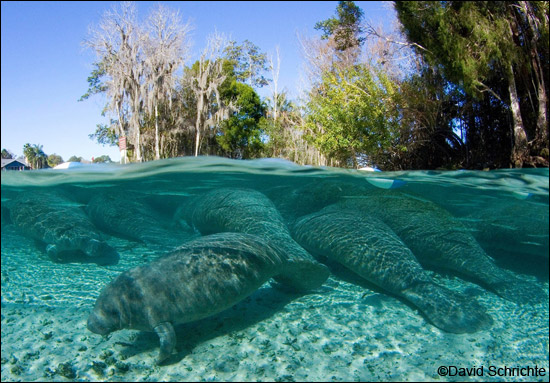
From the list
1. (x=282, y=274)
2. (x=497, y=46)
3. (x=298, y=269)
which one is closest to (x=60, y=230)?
(x=282, y=274)

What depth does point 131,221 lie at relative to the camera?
29.4 feet

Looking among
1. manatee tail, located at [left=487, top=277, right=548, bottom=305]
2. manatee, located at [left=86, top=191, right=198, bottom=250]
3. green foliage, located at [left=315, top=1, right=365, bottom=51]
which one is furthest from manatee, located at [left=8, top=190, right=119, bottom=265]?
green foliage, located at [left=315, top=1, right=365, bottom=51]

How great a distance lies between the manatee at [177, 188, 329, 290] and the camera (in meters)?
5.59

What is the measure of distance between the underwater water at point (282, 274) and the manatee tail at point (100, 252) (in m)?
0.03

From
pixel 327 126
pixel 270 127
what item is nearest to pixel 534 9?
pixel 327 126

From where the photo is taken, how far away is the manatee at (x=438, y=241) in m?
6.86

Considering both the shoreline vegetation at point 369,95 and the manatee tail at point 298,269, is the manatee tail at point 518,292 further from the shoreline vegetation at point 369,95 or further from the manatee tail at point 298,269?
the shoreline vegetation at point 369,95

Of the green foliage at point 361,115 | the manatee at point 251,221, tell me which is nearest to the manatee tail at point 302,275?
the manatee at point 251,221

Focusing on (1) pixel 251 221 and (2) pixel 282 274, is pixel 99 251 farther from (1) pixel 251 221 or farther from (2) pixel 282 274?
(2) pixel 282 274

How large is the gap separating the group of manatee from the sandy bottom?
28cm

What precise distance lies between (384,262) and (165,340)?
3663 millimetres

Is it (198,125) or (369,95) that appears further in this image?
(198,125)

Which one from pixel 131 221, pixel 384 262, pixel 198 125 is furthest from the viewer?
pixel 198 125

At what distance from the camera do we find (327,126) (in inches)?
969
